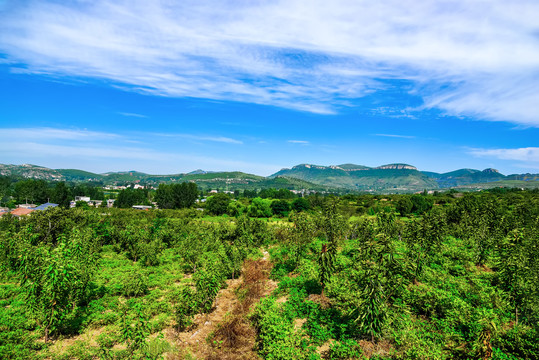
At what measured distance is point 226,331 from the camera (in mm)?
17516

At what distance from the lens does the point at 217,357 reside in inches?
602

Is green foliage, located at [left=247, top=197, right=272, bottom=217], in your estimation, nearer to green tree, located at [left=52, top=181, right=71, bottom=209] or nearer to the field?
the field

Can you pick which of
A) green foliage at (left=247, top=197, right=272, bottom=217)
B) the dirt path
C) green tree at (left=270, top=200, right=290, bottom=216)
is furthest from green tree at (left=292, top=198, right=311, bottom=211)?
the dirt path

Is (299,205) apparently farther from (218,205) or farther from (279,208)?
(218,205)

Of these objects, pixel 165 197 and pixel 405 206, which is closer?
pixel 405 206

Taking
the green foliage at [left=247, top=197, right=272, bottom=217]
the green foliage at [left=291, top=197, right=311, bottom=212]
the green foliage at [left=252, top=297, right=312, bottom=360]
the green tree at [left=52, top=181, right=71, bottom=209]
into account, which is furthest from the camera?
the green tree at [left=52, top=181, right=71, bottom=209]

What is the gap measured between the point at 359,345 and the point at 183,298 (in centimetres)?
1286

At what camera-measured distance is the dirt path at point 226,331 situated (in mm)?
15890

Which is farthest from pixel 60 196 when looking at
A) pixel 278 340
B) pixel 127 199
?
pixel 278 340

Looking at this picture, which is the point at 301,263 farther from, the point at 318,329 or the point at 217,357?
the point at 217,357

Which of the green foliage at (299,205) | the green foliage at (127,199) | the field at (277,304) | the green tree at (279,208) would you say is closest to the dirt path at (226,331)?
the field at (277,304)

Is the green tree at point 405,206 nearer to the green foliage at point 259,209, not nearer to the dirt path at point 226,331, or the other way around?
the green foliage at point 259,209

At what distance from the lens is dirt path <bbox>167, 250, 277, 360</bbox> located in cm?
1589

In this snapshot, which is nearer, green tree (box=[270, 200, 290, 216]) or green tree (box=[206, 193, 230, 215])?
green tree (box=[206, 193, 230, 215])
